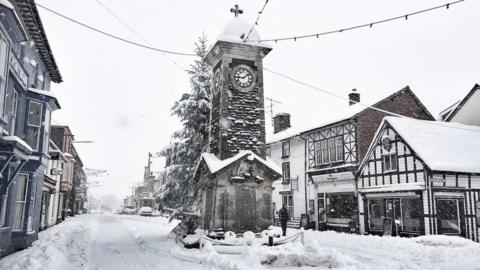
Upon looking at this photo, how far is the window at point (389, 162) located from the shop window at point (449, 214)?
3201 mm

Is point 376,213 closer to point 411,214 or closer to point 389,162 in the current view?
point 411,214

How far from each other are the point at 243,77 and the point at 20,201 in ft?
35.1

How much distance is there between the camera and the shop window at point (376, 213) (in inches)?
1015

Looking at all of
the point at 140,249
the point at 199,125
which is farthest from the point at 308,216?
the point at 140,249

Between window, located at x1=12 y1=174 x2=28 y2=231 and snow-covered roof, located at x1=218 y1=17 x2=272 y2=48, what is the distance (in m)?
10.2

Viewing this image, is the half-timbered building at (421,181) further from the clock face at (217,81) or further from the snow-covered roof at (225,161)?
the clock face at (217,81)

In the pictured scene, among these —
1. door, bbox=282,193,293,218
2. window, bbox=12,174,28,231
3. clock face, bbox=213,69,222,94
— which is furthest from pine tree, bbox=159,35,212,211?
door, bbox=282,193,293,218

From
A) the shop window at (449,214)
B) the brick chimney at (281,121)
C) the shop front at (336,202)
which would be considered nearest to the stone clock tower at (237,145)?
the shop window at (449,214)

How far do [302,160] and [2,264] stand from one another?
2598cm

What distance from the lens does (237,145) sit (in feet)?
60.4

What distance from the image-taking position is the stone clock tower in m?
17.2

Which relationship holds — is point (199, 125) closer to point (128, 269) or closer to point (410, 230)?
point (128, 269)

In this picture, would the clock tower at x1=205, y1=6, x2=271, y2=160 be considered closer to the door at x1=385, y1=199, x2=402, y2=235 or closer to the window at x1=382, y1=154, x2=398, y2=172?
the window at x1=382, y1=154, x2=398, y2=172

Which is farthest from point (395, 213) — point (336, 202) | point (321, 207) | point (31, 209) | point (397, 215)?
point (31, 209)
